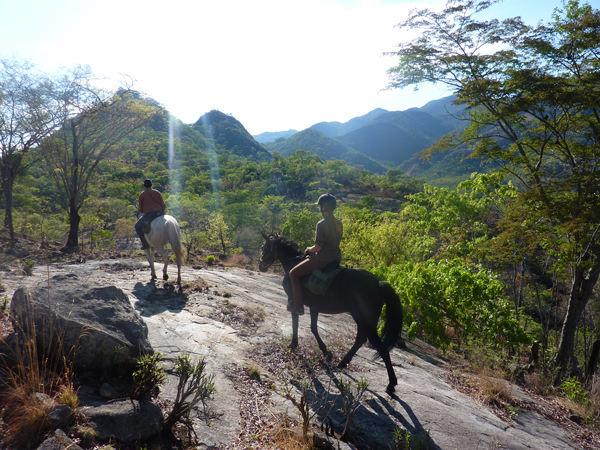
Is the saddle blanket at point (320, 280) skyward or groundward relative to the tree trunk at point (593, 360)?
skyward

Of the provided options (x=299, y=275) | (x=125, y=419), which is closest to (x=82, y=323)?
(x=125, y=419)

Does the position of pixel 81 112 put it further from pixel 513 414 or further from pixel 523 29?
pixel 513 414

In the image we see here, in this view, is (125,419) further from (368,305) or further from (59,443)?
(368,305)

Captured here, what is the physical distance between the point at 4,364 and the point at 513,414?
20.7 feet

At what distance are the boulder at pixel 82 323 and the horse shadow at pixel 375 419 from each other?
2.09 meters

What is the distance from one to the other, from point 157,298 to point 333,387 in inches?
167

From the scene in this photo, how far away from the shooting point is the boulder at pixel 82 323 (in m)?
2.85

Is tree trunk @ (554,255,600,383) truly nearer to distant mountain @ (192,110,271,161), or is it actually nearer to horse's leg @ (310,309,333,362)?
horse's leg @ (310,309,333,362)

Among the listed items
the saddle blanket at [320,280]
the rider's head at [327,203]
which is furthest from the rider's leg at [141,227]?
the rider's head at [327,203]

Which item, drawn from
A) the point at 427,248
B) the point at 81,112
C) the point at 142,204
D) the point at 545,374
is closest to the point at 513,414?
the point at 545,374

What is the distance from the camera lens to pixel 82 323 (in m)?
2.98

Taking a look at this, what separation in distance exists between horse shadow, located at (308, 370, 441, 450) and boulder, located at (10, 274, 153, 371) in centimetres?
209

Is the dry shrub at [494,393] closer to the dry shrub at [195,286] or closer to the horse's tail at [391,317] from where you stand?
the horse's tail at [391,317]

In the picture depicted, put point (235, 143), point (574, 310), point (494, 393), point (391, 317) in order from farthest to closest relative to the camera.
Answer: point (235, 143)
point (574, 310)
point (494, 393)
point (391, 317)
